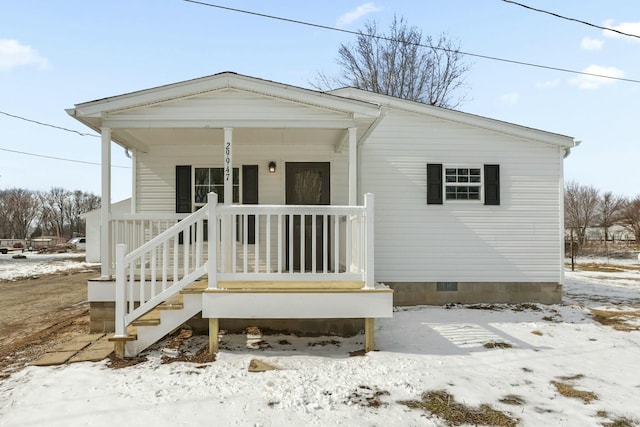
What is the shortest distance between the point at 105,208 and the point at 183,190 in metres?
1.87

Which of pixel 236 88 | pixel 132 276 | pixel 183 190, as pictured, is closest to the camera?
pixel 132 276

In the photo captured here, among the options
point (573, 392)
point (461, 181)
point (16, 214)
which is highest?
point (16, 214)

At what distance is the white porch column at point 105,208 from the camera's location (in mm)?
5578

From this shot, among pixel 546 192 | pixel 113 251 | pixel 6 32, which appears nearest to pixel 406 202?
pixel 546 192

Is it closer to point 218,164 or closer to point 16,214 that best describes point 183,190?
point 218,164

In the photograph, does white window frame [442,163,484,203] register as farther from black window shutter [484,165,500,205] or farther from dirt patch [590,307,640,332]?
dirt patch [590,307,640,332]

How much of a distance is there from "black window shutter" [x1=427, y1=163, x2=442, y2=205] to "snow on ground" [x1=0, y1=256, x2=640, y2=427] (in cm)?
268

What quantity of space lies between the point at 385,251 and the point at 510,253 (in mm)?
2381

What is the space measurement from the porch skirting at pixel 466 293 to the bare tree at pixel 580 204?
35.7m

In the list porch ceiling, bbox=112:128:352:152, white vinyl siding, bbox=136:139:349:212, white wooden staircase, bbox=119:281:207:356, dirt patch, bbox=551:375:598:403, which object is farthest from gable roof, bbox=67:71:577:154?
dirt patch, bbox=551:375:598:403

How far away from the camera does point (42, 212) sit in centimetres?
6091

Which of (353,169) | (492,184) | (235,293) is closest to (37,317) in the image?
(235,293)

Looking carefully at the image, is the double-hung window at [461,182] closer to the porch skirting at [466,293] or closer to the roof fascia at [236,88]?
the porch skirting at [466,293]

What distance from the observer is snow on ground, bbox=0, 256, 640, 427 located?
3.16 meters
